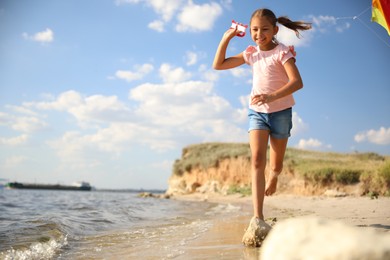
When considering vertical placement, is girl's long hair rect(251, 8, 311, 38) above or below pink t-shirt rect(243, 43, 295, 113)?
above

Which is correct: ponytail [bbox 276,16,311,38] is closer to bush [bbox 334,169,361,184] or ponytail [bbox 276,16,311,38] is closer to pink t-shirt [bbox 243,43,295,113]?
pink t-shirt [bbox 243,43,295,113]

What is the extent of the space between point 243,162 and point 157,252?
17.0 meters

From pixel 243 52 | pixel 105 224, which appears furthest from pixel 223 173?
pixel 243 52

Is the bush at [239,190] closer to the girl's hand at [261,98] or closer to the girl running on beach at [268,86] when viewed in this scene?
the girl running on beach at [268,86]

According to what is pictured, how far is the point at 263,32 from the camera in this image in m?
3.51

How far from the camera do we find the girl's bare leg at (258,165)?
10.6 ft

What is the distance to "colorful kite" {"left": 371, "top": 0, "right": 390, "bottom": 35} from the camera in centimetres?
583

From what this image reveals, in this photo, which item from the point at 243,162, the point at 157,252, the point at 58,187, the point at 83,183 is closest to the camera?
the point at 157,252

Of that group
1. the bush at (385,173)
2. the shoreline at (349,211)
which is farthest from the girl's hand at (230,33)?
the bush at (385,173)

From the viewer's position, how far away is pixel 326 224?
4.29ft

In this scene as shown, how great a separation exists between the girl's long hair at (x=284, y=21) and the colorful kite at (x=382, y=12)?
289cm

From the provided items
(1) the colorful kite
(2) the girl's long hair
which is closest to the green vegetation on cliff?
(1) the colorful kite

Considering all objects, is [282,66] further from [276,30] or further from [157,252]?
[157,252]

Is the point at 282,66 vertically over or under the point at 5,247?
over
